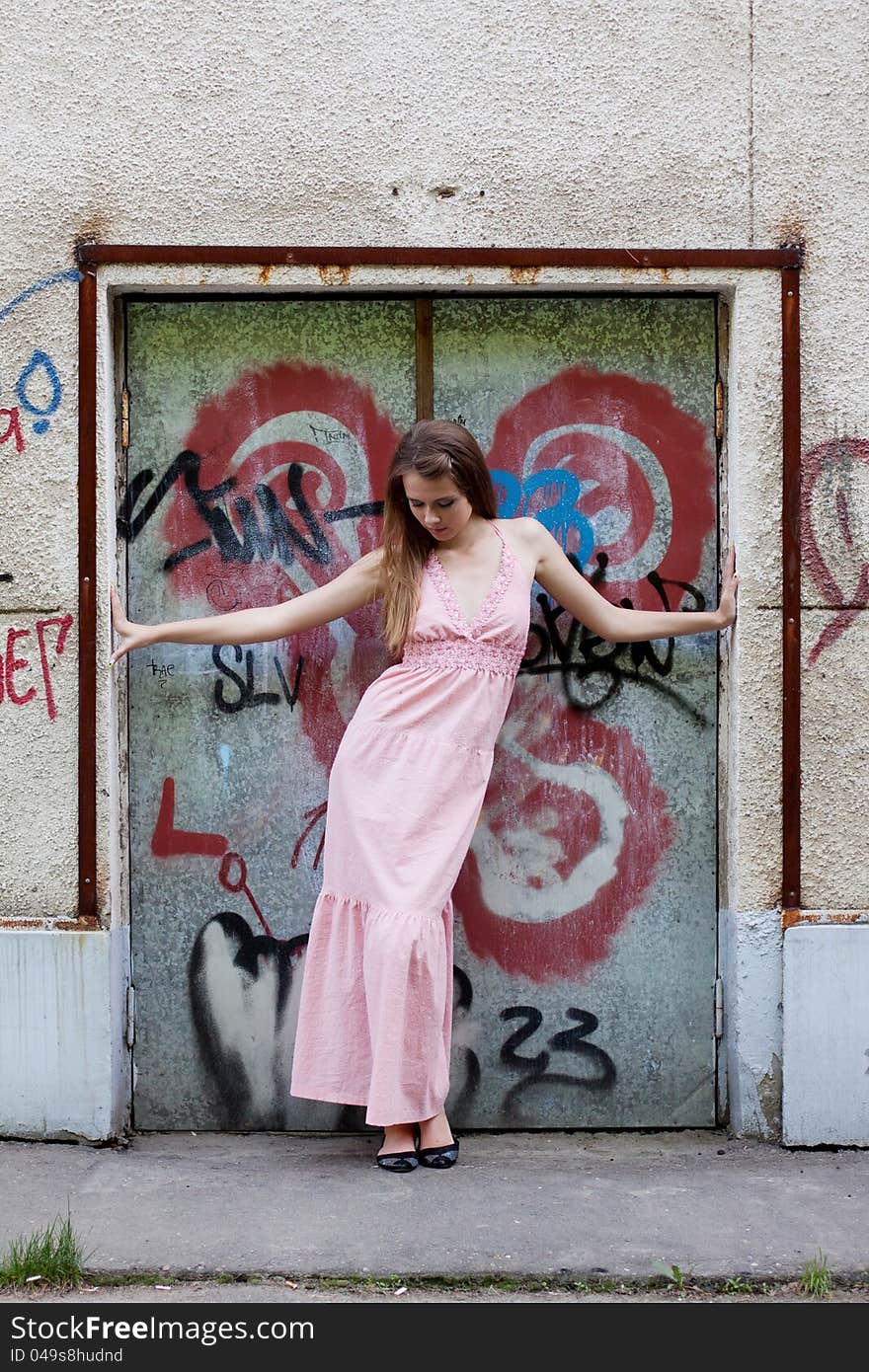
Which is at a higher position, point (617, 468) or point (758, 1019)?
point (617, 468)

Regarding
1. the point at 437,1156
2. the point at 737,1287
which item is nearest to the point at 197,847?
the point at 437,1156

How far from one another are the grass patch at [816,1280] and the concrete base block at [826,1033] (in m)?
0.86

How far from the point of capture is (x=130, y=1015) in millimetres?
4004

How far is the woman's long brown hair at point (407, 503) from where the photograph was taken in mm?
3555

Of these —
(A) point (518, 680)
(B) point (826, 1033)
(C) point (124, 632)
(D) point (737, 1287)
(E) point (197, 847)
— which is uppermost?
(C) point (124, 632)

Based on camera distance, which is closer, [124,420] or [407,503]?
[407,503]

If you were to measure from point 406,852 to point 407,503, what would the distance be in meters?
0.93

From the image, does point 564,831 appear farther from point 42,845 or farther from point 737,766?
point 42,845

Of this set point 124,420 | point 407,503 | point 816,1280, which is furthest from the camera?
point 124,420

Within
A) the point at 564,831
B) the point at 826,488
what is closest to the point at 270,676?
the point at 564,831

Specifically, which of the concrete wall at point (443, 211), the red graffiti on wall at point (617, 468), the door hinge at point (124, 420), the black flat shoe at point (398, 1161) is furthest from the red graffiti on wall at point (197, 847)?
the red graffiti on wall at point (617, 468)

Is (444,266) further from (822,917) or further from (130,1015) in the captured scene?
(130,1015)

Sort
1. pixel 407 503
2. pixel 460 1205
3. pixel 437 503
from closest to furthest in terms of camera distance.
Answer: pixel 460 1205 < pixel 437 503 < pixel 407 503

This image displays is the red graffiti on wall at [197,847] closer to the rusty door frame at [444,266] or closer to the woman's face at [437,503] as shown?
the rusty door frame at [444,266]
